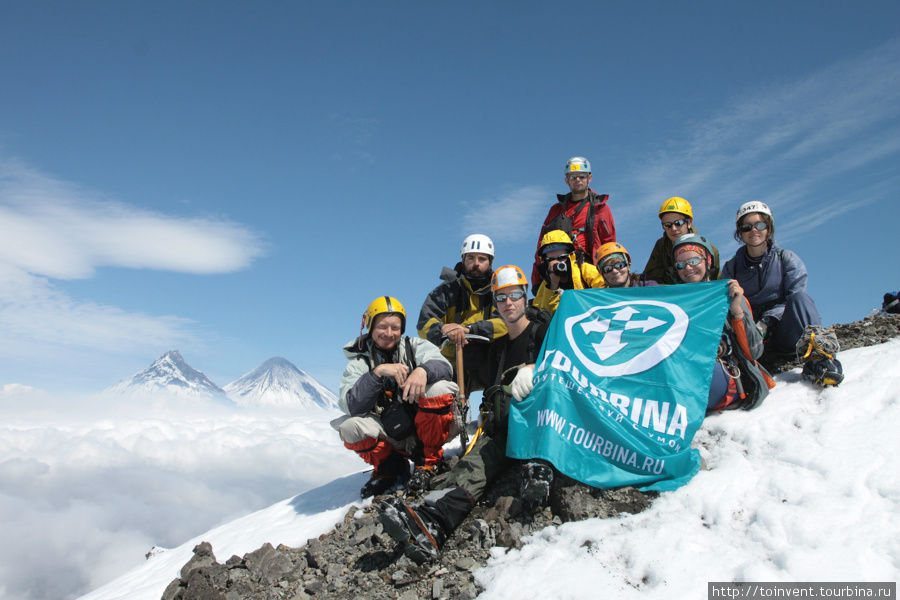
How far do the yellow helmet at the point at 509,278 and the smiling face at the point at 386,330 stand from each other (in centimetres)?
170

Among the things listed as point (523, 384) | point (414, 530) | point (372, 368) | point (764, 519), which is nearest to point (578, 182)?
point (523, 384)

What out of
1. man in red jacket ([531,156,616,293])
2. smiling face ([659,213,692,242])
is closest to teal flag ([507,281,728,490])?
smiling face ([659,213,692,242])

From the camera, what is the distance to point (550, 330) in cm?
755

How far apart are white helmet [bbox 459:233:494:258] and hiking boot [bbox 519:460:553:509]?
5102 mm

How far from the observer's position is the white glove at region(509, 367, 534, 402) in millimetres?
6965

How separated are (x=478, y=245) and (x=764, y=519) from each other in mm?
6738

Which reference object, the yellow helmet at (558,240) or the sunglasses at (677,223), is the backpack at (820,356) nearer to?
the sunglasses at (677,223)

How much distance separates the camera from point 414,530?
6020 mm

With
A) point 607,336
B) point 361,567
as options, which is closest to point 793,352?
point 607,336

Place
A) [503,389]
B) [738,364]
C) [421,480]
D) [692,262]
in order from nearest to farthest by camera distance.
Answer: [738,364] < [503,389] < [692,262] < [421,480]

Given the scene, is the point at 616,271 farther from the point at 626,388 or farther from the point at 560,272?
the point at 626,388

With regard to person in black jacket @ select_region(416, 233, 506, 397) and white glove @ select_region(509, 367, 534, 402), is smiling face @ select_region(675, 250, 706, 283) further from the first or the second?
person in black jacket @ select_region(416, 233, 506, 397)

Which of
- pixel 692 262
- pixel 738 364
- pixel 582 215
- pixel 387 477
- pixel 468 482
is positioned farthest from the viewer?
pixel 582 215

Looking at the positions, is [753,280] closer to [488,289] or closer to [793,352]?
[793,352]
